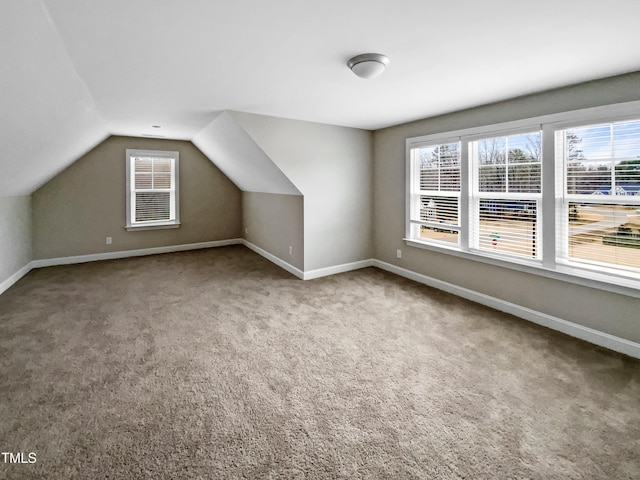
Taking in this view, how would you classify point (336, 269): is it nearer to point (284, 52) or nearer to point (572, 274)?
point (572, 274)

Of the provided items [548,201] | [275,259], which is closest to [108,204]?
[275,259]

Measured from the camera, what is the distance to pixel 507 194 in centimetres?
327

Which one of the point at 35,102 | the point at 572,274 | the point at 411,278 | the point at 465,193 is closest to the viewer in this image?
the point at 35,102

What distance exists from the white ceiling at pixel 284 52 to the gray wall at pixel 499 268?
0.53ft

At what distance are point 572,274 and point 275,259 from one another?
402 centimetres

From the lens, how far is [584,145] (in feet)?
8.86

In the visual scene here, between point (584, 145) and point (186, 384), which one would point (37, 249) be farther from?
point (584, 145)

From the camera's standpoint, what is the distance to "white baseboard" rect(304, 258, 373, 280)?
451 centimetres

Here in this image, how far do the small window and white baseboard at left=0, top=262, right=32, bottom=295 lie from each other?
1.53 metres

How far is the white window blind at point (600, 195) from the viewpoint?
8.11ft

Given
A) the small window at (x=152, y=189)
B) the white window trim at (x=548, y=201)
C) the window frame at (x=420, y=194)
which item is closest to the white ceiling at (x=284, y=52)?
the white window trim at (x=548, y=201)

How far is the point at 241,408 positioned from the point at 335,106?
3.08 m

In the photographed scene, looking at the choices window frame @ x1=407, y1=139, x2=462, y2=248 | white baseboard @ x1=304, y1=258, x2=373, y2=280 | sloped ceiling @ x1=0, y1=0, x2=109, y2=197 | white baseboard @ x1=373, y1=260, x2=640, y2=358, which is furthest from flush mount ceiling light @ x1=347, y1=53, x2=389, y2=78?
white baseboard @ x1=304, y1=258, x2=373, y2=280

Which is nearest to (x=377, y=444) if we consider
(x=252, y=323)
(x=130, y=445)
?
(x=130, y=445)
